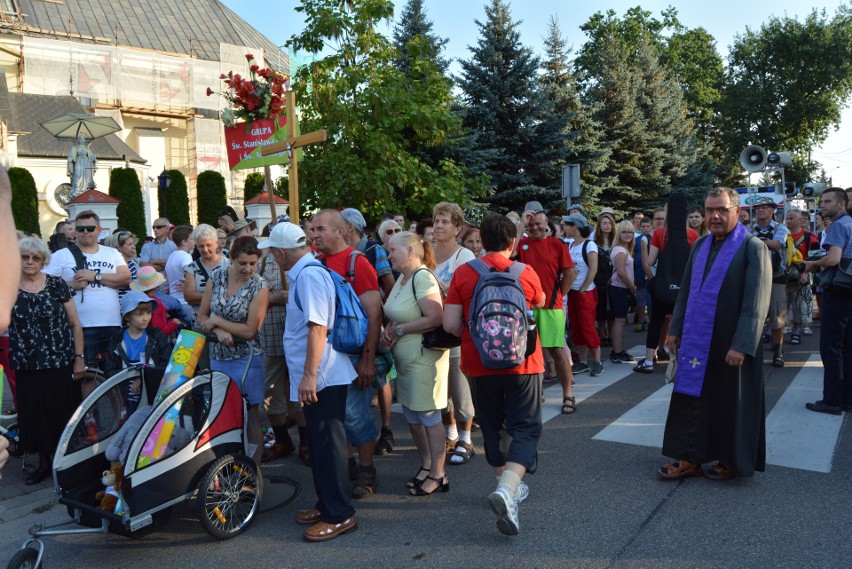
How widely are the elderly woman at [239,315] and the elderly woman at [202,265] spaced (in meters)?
1.21

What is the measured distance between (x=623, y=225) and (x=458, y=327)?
19.3ft

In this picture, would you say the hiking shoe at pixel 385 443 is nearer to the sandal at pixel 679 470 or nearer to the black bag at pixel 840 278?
the sandal at pixel 679 470

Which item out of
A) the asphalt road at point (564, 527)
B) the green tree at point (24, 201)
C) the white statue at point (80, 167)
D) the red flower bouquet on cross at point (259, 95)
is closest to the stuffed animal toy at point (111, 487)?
the asphalt road at point (564, 527)

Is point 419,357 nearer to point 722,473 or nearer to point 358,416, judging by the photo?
point 358,416

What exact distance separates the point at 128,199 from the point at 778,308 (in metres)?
27.2

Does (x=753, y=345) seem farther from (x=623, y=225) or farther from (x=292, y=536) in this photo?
(x=623, y=225)

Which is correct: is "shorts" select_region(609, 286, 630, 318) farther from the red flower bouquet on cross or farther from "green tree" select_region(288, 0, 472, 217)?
"green tree" select_region(288, 0, 472, 217)

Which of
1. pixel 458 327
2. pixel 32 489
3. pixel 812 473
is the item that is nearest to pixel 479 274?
pixel 458 327

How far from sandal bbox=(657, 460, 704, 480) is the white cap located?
2896 millimetres

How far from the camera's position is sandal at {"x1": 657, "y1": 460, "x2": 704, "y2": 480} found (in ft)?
15.8

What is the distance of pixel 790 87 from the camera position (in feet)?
141

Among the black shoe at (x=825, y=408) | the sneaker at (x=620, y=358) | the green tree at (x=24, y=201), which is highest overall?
the green tree at (x=24, y=201)

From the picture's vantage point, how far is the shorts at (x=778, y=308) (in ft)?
27.8

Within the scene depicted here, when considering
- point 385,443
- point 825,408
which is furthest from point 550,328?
point 825,408
